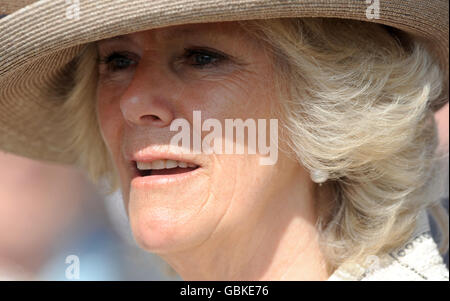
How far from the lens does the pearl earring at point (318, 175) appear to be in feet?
5.20

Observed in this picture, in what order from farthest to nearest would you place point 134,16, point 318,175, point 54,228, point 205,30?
point 54,228, point 318,175, point 205,30, point 134,16

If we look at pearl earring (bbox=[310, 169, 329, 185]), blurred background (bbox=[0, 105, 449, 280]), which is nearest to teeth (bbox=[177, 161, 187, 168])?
pearl earring (bbox=[310, 169, 329, 185])

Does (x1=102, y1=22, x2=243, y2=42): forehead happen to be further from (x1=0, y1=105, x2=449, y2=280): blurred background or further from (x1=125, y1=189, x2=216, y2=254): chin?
(x1=0, y1=105, x2=449, y2=280): blurred background

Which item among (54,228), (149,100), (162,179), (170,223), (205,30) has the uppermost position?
(54,228)

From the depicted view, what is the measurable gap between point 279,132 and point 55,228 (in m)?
2.12

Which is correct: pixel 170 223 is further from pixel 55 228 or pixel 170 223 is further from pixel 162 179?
pixel 55 228

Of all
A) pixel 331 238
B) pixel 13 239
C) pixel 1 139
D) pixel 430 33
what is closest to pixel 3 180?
pixel 13 239

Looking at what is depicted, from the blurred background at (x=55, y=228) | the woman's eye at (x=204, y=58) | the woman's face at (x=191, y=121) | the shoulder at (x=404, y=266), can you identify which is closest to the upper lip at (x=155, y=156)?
the woman's face at (x=191, y=121)

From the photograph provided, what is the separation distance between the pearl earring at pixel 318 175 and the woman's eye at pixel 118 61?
1.82ft

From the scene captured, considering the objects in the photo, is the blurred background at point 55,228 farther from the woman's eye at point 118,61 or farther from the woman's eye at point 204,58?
the woman's eye at point 204,58

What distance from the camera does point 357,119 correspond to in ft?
5.02

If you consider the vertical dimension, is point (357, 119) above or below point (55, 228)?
below

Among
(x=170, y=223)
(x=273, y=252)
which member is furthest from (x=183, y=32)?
(x=273, y=252)

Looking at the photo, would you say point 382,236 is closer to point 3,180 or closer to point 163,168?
point 163,168
